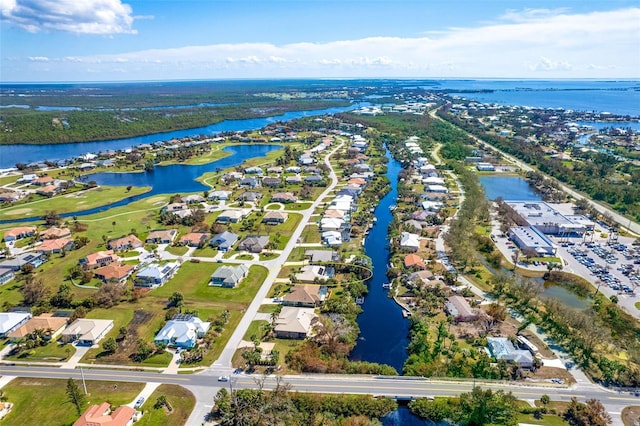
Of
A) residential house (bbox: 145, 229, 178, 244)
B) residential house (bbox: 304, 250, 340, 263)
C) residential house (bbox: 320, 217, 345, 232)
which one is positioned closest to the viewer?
residential house (bbox: 304, 250, 340, 263)

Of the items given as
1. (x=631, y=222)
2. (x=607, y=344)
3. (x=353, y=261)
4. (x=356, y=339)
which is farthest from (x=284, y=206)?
(x=631, y=222)

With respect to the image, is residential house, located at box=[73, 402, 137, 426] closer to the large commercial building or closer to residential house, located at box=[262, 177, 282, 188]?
the large commercial building

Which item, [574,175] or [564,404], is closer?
[564,404]

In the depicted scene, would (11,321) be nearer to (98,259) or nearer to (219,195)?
(98,259)

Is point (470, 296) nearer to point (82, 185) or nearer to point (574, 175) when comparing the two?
point (574, 175)

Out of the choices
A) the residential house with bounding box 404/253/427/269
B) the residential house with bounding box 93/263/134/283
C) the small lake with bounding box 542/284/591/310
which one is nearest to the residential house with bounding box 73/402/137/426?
the residential house with bounding box 93/263/134/283
